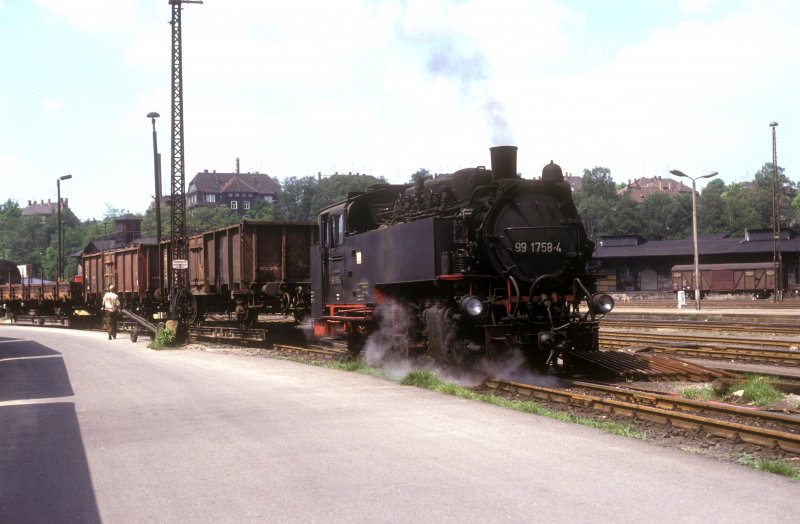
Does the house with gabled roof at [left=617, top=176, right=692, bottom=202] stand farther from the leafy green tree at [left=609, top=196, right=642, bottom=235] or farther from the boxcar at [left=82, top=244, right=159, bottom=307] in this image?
the boxcar at [left=82, top=244, right=159, bottom=307]

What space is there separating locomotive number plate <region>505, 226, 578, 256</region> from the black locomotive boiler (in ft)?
0.05

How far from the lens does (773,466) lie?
21.0 ft

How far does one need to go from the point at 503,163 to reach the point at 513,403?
4058 mm

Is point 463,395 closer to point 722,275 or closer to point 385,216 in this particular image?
point 385,216

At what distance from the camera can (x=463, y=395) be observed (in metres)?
10.3

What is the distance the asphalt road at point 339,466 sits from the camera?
5.34m

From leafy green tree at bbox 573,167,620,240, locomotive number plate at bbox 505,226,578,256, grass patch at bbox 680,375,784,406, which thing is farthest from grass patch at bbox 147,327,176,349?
leafy green tree at bbox 573,167,620,240

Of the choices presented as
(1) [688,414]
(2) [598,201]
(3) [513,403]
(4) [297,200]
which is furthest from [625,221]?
(1) [688,414]

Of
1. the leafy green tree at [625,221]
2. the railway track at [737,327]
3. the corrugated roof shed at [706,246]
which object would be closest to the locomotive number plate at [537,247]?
the railway track at [737,327]

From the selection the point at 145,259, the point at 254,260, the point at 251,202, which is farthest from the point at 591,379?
the point at 251,202

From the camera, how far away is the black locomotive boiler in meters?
11.5

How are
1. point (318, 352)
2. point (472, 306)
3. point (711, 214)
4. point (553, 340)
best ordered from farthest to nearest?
point (711, 214), point (318, 352), point (553, 340), point (472, 306)

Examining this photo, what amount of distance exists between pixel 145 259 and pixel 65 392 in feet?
54.9

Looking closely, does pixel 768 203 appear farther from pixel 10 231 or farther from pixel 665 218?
pixel 10 231
